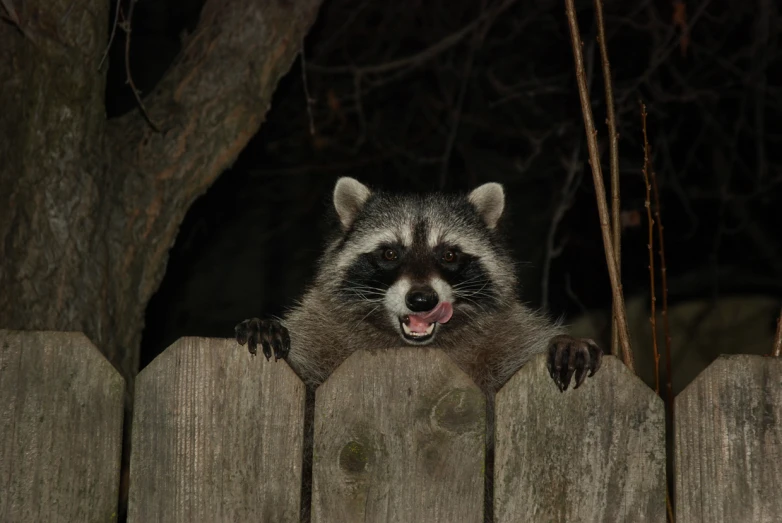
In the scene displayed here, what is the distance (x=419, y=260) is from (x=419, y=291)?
407 millimetres

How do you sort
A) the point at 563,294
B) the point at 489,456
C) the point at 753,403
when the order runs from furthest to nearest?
1. the point at 563,294
2. the point at 489,456
3. the point at 753,403

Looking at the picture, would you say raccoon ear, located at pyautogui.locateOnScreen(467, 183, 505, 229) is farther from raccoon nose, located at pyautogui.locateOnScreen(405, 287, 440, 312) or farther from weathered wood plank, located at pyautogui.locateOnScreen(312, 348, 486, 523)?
weathered wood plank, located at pyautogui.locateOnScreen(312, 348, 486, 523)

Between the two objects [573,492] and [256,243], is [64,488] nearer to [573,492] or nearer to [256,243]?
[573,492]

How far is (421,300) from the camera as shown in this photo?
343 cm

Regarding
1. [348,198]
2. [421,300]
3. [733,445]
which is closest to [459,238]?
[348,198]

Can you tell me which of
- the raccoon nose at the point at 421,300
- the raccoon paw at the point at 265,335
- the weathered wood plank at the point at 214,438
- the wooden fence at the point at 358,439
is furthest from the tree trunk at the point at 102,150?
the weathered wood plank at the point at 214,438

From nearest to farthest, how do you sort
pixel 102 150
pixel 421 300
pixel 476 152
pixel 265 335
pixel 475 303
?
pixel 265 335 < pixel 421 300 < pixel 475 303 < pixel 102 150 < pixel 476 152

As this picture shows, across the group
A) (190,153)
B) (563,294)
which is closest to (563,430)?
(190,153)

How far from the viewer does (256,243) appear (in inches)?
406

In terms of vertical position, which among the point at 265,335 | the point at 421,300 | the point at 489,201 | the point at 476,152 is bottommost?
the point at 265,335

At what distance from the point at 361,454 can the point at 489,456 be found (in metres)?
0.99

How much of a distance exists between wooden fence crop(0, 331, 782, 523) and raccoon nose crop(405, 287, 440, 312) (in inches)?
44.0

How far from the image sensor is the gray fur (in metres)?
3.62

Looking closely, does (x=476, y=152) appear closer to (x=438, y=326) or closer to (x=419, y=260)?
(x=419, y=260)
